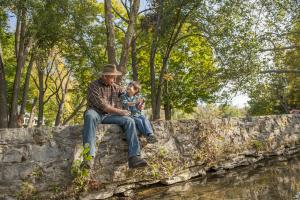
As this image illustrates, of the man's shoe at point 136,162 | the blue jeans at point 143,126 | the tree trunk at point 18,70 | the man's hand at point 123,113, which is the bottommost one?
the man's shoe at point 136,162

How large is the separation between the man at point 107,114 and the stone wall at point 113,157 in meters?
0.22

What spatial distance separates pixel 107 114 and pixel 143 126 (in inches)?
26.7

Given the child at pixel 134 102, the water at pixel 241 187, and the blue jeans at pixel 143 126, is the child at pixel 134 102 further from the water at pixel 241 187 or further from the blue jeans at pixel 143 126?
the water at pixel 241 187

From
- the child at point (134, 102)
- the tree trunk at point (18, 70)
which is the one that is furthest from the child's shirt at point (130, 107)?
the tree trunk at point (18, 70)

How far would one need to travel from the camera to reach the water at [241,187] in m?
4.74

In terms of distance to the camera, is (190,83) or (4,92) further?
(190,83)

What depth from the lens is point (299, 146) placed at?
35.7 ft

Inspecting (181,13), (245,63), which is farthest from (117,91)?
(181,13)

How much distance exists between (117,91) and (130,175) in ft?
5.21

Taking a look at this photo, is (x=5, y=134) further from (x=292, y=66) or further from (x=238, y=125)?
(x=292, y=66)

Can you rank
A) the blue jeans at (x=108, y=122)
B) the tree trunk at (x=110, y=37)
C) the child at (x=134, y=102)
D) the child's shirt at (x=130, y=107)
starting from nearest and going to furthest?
the blue jeans at (x=108, y=122)
the child at (x=134, y=102)
the child's shirt at (x=130, y=107)
the tree trunk at (x=110, y=37)

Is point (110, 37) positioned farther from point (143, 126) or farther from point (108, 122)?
point (143, 126)

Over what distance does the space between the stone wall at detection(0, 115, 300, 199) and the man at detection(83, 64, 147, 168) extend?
0.72ft

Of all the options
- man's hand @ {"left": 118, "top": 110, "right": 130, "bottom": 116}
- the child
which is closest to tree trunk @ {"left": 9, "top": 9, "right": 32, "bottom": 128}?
the child
